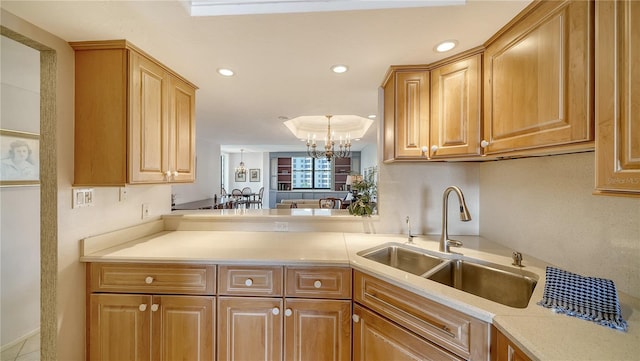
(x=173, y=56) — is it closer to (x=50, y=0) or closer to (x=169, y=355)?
(x=50, y=0)

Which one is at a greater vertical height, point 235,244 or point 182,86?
point 182,86

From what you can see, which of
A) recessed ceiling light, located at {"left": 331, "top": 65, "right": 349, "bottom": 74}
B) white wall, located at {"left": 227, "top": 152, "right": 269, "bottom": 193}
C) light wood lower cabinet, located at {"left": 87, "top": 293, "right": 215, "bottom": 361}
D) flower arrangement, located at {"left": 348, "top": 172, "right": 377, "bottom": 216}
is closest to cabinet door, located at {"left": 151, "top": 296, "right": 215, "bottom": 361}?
light wood lower cabinet, located at {"left": 87, "top": 293, "right": 215, "bottom": 361}

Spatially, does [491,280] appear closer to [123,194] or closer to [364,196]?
[364,196]

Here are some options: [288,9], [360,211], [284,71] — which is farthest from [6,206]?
[360,211]

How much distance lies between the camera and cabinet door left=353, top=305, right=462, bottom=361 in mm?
1133

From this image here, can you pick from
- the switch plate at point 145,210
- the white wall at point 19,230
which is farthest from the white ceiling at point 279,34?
the switch plate at point 145,210

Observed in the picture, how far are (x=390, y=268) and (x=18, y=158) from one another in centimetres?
301

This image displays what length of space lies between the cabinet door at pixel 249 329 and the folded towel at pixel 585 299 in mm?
1317

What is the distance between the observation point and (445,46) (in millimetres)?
1461

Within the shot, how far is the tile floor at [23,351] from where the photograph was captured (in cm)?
185

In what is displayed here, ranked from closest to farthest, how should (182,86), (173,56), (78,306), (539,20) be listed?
(539,20), (78,306), (173,56), (182,86)

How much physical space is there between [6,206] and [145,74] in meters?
1.61

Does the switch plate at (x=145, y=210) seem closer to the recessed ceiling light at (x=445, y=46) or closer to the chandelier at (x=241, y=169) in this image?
the recessed ceiling light at (x=445, y=46)

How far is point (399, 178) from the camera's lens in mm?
2111
